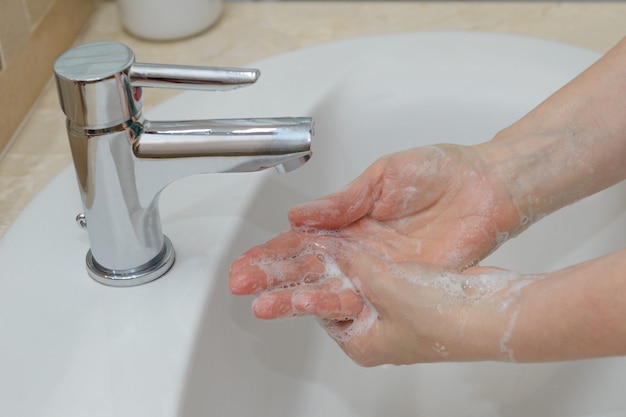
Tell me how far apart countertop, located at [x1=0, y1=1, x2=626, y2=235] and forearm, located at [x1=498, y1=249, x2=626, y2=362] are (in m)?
0.46

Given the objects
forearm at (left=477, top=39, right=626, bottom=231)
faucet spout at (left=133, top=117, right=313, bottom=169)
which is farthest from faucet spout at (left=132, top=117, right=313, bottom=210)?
forearm at (left=477, top=39, right=626, bottom=231)

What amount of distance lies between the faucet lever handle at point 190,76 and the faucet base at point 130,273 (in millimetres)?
141

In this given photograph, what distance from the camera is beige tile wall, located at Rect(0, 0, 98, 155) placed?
0.70 m

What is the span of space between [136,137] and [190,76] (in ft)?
0.17

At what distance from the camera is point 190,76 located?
1.54ft

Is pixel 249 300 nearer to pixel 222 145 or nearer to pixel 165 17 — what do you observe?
pixel 222 145

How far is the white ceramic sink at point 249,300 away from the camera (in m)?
0.50

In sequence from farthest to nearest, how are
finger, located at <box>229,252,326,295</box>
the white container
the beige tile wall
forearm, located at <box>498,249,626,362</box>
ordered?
1. the white container
2. the beige tile wall
3. finger, located at <box>229,252,326,295</box>
4. forearm, located at <box>498,249,626,362</box>

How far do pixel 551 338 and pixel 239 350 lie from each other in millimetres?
242

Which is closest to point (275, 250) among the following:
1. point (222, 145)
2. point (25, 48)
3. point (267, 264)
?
point (267, 264)

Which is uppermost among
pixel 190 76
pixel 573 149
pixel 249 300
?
pixel 190 76

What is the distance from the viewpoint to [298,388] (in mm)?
674

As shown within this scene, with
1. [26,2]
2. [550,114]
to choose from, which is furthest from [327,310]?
[26,2]

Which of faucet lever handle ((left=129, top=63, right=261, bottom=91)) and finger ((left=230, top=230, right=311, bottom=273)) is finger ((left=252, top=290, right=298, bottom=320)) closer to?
finger ((left=230, top=230, right=311, bottom=273))
